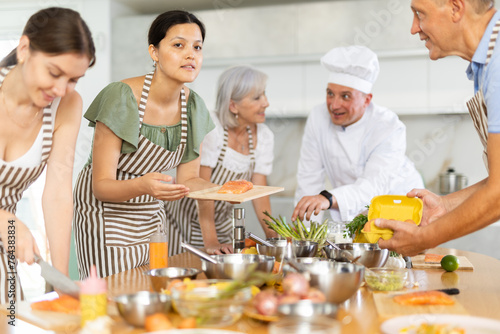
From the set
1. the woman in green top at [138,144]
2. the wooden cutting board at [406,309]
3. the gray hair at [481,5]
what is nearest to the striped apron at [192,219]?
the woman in green top at [138,144]

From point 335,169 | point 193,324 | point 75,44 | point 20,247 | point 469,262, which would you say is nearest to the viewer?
point 193,324

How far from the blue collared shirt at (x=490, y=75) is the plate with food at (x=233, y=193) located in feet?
2.99

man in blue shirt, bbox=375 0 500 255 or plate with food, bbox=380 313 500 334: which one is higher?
man in blue shirt, bbox=375 0 500 255

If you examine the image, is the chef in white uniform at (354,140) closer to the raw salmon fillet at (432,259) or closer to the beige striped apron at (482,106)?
the raw salmon fillet at (432,259)

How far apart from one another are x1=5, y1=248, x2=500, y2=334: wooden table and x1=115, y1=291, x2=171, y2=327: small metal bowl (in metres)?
0.03

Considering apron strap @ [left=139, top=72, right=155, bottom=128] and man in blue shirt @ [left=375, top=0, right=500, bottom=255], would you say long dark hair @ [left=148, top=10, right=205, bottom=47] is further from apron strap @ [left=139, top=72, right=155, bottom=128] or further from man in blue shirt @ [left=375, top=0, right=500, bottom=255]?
man in blue shirt @ [left=375, top=0, right=500, bottom=255]

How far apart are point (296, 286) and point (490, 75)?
91cm

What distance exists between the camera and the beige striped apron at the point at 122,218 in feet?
7.72

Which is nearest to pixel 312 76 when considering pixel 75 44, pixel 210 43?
pixel 210 43

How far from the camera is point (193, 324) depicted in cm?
117

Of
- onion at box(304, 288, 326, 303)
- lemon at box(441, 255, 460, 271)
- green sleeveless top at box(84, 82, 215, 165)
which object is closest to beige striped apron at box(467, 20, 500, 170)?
lemon at box(441, 255, 460, 271)

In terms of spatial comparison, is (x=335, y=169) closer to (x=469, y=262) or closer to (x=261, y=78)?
(x=261, y=78)

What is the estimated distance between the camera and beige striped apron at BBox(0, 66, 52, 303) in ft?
5.73

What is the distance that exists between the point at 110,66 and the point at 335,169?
2.78m
